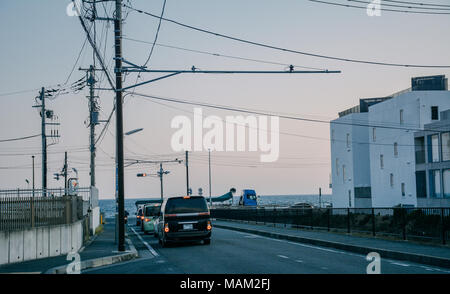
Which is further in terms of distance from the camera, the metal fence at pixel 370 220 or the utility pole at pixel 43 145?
the utility pole at pixel 43 145

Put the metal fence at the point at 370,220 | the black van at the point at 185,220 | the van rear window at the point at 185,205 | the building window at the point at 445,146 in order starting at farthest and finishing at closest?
the building window at the point at 445,146, the van rear window at the point at 185,205, the black van at the point at 185,220, the metal fence at the point at 370,220

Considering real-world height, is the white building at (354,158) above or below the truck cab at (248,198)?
above

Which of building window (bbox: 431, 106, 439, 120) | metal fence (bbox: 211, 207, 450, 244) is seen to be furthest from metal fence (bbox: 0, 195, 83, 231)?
building window (bbox: 431, 106, 439, 120)

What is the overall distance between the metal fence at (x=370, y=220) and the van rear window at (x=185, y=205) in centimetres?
669

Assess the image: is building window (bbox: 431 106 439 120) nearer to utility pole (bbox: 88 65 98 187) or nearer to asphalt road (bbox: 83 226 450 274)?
utility pole (bbox: 88 65 98 187)

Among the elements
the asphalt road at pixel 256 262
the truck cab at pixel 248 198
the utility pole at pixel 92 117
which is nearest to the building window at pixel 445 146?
the utility pole at pixel 92 117

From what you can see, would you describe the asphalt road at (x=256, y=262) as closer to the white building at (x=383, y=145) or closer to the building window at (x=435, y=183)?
the building window at (x=435, y=183)

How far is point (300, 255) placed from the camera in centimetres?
1756

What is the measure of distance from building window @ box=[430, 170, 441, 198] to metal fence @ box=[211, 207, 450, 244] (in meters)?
10.8

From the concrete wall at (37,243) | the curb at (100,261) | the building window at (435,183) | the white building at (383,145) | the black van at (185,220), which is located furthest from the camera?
the white building at (383,145)

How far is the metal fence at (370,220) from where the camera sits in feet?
66.3

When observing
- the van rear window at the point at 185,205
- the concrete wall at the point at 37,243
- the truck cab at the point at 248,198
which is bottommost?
the truck cab at the point at 248,198
